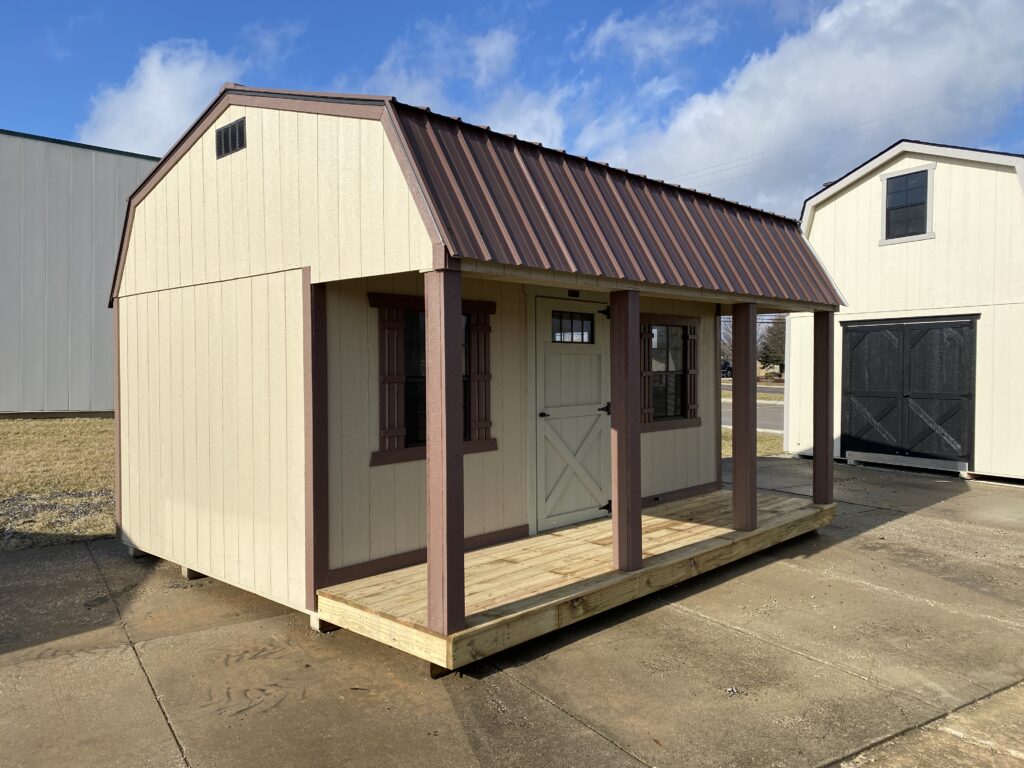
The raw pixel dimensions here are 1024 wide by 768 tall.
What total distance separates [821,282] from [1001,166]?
4.81m

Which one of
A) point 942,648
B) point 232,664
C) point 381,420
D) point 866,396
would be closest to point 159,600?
point 232,664

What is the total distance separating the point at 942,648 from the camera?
4.34 meters

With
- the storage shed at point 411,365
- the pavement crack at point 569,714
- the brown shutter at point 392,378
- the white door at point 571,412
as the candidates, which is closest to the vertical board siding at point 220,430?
the storage shed at point 411,365

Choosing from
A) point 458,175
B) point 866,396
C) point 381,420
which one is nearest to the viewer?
point 458,175

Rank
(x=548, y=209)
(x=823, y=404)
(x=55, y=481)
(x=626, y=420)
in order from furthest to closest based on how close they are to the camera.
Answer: (x=55, y=481), (x=823, y=404), (x=626, y=420), (x=548, y=209)

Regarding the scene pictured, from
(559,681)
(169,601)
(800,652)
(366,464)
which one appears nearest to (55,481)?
(169,601)

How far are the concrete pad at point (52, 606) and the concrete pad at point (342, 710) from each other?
20.3 inches

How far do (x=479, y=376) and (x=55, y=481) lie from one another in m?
6.46

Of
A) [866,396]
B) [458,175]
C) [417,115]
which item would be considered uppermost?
[417,115]

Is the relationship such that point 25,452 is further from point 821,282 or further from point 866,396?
point 866,396

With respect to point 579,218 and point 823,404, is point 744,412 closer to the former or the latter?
point 823,404

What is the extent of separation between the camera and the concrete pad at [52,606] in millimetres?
4391

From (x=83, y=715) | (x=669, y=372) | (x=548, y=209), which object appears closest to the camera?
(x=83, y=715)

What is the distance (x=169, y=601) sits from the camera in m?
5.20
